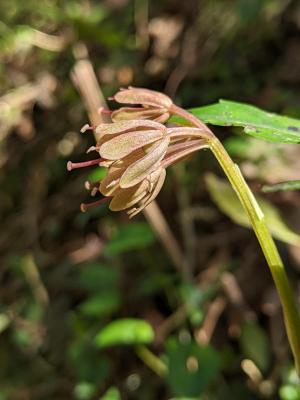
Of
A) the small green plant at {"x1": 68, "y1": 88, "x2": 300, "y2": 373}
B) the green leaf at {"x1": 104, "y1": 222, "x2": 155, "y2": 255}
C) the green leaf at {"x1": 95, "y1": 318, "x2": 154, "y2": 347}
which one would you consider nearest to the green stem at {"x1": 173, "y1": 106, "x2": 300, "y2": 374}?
the small green plant at {"x1": 68, "y1": 88, "x2": 300, "y2": 373}

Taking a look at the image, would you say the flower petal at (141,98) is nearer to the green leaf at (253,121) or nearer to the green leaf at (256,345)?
the green leaf at (253,121)

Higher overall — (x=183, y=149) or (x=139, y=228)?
(x=183, y=149)

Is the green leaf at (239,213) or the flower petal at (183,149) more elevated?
the flower petal at (183,149)

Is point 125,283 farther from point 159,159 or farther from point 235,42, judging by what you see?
point 159,159

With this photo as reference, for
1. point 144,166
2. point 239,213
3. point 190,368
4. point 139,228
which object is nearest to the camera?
point 144,166

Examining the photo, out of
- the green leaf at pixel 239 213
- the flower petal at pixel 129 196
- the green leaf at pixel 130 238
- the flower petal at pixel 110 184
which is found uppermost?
the flower petal at pixel 110 184

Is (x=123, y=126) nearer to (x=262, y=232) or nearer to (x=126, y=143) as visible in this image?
(x=126, y=143)

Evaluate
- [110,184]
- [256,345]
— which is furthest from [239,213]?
[110,184]

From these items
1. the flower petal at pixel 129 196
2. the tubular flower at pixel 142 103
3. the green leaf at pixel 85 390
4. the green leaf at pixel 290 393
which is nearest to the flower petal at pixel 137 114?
the tubular flower at pixel 142 103
